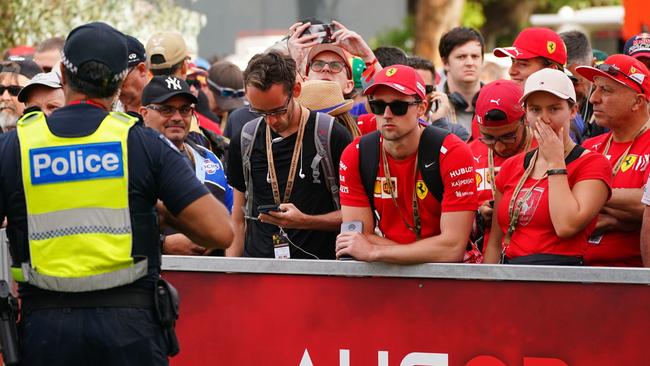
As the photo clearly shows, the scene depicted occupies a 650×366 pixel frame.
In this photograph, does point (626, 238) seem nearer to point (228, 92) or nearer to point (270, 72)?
point (270, 72)

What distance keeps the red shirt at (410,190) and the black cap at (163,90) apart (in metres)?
1.26

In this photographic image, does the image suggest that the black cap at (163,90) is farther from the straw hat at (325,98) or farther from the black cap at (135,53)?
the straw hat at (325,98)

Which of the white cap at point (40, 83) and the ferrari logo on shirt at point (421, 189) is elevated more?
the white cap at point (40, 83)

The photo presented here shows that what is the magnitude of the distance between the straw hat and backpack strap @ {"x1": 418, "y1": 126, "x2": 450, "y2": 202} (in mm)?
1255

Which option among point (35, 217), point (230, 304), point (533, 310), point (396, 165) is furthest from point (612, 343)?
point (35, 217)

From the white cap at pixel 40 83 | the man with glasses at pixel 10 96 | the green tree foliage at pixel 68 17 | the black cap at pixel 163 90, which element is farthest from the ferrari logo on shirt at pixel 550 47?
the green tree foliage at pixel 68 17

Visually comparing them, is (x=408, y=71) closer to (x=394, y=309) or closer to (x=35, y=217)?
(x=394, y=309)

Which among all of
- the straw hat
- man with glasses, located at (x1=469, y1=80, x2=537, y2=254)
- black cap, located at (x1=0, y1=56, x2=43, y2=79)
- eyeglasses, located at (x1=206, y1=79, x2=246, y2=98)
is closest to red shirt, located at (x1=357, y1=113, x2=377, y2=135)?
the straw hat

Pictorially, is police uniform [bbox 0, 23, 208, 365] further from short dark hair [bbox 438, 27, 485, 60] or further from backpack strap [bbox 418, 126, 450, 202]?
short dark hair [bbox 438, 27, 485, 60]

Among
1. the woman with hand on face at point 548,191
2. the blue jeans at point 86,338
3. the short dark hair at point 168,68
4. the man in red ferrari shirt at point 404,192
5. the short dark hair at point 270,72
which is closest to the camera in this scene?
the blue jeans at point 86,338

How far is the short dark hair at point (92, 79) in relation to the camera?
15.9 ft

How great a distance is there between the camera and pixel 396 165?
20.7 ft

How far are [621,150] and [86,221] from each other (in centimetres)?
311

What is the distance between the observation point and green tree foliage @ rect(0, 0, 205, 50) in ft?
48.4
